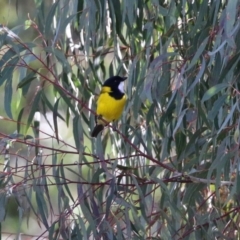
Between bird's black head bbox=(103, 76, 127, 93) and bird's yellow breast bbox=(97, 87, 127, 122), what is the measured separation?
0.13ft

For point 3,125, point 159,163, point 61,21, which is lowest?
point 159,163

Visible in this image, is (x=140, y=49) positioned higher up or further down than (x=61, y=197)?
higher up

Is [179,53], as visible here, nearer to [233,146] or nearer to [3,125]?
[233,146]

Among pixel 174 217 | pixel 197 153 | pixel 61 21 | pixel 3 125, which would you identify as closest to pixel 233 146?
pixel 197 153

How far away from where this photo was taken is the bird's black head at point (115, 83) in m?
3.17

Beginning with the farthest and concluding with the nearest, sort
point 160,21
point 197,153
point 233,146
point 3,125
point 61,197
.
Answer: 1. point 3,125
2. point 160,21
3. point 61,197
4. point 197,153
5. point 233,146

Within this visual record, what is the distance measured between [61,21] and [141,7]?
40cm

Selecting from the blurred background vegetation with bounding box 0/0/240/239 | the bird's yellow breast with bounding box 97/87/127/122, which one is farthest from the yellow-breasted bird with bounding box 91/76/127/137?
the blurred background vegetation with bounding box 0/0/240/239

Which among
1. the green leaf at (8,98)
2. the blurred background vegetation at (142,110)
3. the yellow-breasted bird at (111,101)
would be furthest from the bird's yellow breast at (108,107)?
the green leaf at (8,98)

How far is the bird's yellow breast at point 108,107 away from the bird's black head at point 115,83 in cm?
4

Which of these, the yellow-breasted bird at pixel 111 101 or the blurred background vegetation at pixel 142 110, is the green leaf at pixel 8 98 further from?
the yellow-breasted bird at pixel 111 101

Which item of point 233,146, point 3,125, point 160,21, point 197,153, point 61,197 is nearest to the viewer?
point 233,146

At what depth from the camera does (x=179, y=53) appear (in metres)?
2.75

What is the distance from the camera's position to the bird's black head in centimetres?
317
